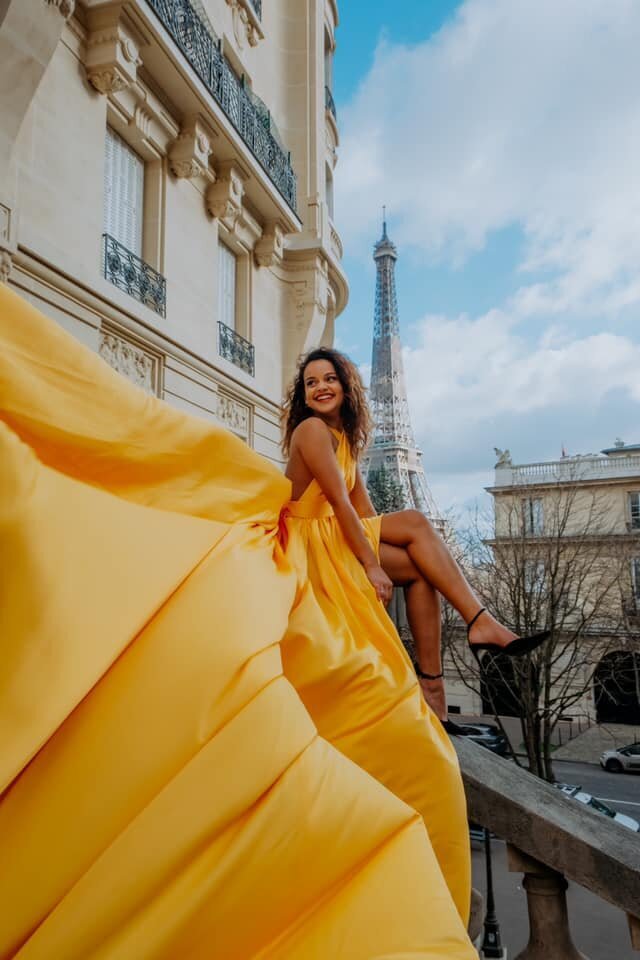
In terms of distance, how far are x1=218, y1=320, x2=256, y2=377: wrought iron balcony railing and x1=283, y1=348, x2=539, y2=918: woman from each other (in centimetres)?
726

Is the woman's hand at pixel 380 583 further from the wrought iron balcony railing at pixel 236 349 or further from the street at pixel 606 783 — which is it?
the street at pixel 606 783

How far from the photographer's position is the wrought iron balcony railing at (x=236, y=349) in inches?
394

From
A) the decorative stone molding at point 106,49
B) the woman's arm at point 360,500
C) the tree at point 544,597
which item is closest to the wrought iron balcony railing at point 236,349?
the decorative stone molding at point 106,49

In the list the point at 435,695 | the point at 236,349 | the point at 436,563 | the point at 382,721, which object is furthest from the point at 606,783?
the point at 382,721

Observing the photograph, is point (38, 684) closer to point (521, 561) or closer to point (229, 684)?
point (229, 684)

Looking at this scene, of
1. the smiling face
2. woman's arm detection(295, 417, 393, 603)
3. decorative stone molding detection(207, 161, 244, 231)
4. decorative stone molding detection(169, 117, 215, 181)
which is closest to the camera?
woman's arm detection(295, 417, 393, 603)

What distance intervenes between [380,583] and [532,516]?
2105 cm

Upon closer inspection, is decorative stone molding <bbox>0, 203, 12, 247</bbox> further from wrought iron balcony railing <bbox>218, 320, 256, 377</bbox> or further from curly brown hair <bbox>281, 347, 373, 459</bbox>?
wrought iron balcony railing <bbox>218, 320, 256, 377</bbox>

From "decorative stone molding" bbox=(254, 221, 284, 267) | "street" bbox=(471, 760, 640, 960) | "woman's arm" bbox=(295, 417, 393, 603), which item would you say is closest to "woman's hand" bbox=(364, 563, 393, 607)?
"woman's arm" bbox=(295, 417, 393, 603)

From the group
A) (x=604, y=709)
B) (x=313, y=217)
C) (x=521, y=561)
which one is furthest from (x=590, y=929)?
(x=604, y=709)

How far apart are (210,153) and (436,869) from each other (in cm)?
972

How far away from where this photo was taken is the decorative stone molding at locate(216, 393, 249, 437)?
9781mm

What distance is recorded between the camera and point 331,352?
9.72ft

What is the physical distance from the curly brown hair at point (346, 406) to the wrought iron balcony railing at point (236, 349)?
23.5 ft
